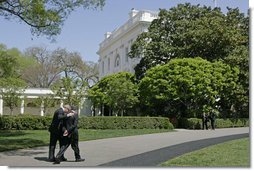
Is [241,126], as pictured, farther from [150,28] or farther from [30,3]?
[150,28]

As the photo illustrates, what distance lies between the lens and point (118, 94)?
2464 centimetres

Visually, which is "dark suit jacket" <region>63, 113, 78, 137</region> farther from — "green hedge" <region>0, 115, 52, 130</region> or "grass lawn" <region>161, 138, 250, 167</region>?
"green hedge" <region>0, 115, 52, 130</region>

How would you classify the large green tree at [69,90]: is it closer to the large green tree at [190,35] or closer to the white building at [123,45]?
the white building at [123,45]

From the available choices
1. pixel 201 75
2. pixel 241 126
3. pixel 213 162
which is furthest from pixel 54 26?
pixel 201 75

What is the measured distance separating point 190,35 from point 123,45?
477cm

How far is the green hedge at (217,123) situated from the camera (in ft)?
49.5

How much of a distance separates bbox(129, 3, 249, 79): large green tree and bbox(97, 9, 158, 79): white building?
0.66 metres

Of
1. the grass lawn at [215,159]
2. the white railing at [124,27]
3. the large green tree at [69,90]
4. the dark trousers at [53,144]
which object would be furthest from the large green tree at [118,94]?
the dark trousers at [53,144]

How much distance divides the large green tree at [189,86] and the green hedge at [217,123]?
0.85 m

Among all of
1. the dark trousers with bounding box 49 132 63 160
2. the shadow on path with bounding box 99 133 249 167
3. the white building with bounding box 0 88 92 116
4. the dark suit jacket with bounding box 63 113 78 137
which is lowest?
the shadow on path with bounding box 99 133 249 167

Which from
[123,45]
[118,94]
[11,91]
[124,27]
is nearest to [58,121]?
[124,27]

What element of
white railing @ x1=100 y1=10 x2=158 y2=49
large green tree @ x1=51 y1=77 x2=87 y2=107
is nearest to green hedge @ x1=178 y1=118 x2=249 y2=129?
white railing @ x1=100 y1=10 x2=158 y2=49

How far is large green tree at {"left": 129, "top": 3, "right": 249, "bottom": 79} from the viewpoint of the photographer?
21.7 m

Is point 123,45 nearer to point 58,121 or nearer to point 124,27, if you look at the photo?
point 124,27
